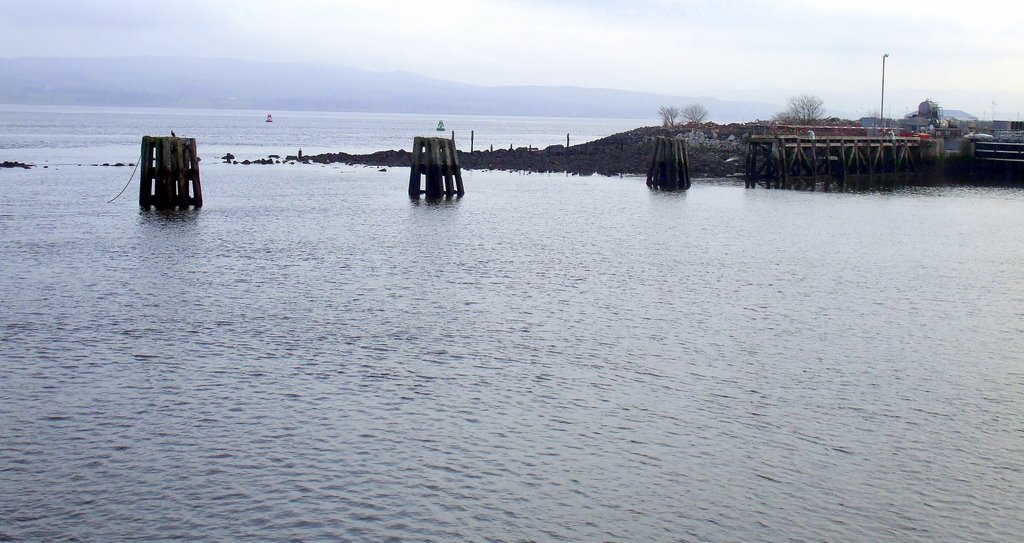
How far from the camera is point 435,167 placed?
51312mm

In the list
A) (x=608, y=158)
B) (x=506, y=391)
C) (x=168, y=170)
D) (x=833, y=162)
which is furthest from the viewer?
(x=608, y=158)

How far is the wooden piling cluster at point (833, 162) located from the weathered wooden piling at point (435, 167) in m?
20.0

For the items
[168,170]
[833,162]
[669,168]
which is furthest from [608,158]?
[168,170]

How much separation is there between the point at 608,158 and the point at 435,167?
33.2 m

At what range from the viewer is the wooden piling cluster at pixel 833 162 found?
6462 centimetres

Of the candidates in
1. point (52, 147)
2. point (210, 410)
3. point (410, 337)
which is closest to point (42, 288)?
point (410, 337)

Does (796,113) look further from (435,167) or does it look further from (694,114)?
(435,167)

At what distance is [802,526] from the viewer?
11703mm

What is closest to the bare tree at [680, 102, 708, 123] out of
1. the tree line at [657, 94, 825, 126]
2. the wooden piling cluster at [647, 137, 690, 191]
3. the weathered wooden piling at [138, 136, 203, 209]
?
the tree line at [657, 94, 825, 126]

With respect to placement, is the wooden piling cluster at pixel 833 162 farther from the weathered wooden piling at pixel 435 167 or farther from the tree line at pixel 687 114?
the tree line at pixel 687 114

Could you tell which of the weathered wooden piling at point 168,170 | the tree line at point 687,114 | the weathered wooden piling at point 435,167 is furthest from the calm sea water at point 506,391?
the tree line at point 687,114

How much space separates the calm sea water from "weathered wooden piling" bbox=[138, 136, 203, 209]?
6226 millimetres

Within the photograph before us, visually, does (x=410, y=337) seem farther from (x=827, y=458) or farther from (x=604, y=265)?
(x=604, y=265)

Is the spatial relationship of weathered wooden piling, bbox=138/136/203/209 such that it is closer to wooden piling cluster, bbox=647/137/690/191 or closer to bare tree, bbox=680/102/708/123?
wooden piling cluster, bbox=647/137/690/191
